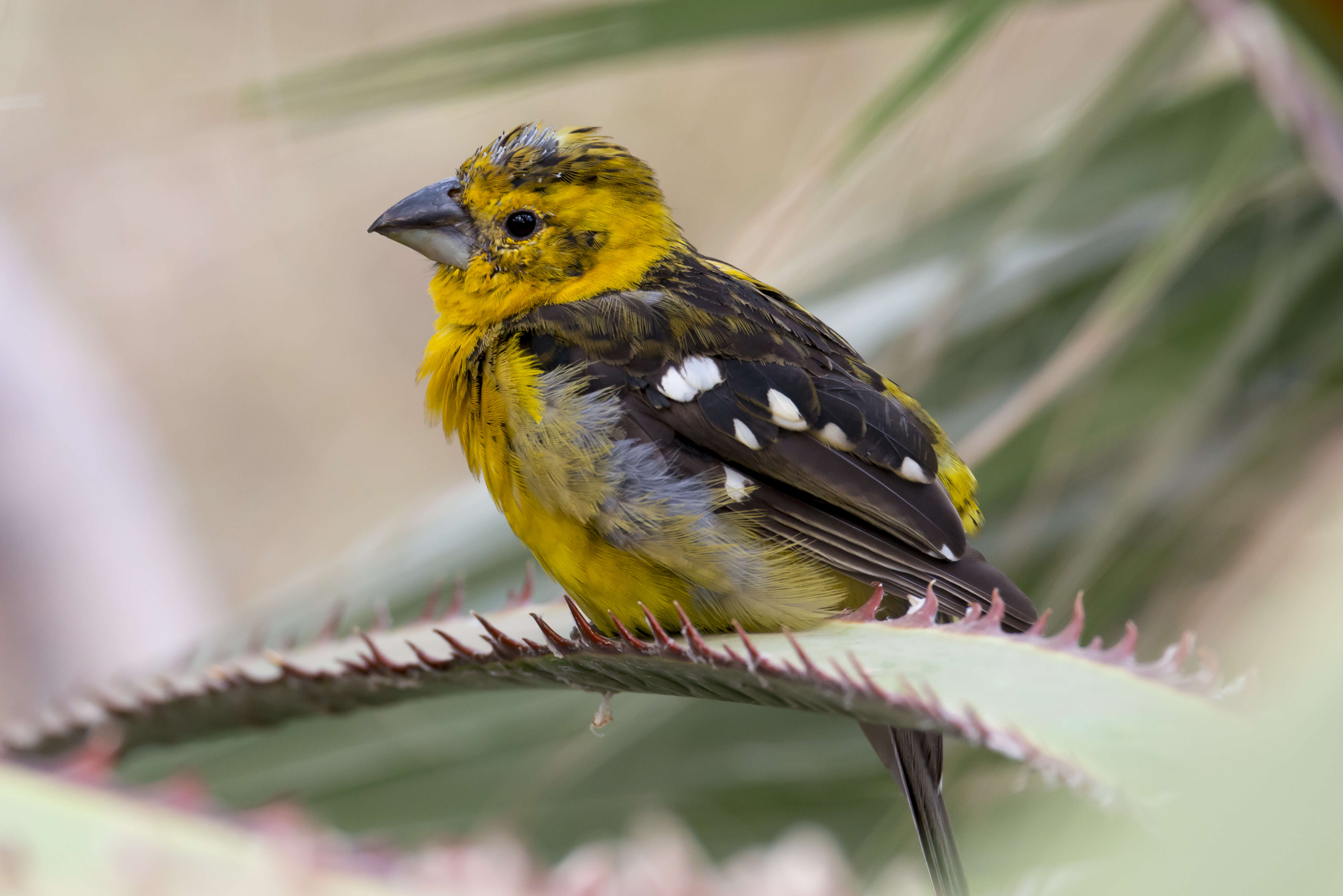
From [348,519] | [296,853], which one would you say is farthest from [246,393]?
[296,853]

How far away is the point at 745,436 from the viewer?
1.69 meters

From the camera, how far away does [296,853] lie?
2.22 ft

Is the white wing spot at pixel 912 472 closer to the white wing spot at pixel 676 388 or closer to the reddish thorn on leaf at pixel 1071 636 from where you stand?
the white wing spot at pixel 676 388

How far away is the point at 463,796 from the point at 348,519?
4.45 m

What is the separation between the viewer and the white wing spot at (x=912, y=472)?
1.66 m

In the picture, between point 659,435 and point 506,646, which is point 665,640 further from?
point 659,435

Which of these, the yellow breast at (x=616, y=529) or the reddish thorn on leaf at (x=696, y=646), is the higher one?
the reddish thorn on leaf at (x=696, y=646)

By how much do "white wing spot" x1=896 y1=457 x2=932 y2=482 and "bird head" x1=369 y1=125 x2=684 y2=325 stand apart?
0.55 metres

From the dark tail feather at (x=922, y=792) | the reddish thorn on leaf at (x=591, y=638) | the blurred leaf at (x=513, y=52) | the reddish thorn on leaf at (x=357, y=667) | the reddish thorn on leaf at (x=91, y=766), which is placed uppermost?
the blurred leaf at (x=513, y=52)

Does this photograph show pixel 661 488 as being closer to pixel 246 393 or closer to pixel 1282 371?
pixel 1282 371

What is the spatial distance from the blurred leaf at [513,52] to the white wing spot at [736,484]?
2.08 ft

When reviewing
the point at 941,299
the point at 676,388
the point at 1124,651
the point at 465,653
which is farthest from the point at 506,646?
the point at 941,299

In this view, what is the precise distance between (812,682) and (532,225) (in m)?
1.30

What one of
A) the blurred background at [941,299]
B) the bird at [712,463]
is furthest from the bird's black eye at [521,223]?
the blurred background at [941,299]
